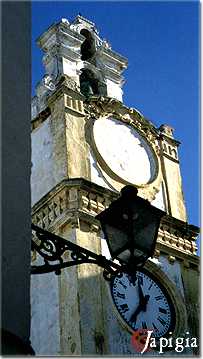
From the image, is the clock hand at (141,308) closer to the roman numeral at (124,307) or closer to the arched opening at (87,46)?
the roman numeral at (124,307)

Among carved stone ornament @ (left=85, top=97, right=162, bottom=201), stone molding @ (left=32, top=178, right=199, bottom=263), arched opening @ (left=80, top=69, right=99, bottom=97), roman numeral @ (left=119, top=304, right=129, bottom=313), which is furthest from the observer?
arched opening @ (left=80, top=69, right=99, bottom=97)

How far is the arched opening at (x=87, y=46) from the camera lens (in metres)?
19.7

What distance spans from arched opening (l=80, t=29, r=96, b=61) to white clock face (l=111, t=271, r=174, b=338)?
667 cm

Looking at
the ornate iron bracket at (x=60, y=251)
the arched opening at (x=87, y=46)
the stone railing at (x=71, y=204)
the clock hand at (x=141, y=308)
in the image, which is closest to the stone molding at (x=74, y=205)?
the stone railing at (x=71, y=204)

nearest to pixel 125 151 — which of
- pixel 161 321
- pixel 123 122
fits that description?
pixel 123 122

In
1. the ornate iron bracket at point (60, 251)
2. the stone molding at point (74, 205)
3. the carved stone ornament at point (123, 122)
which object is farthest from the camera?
the carved stone ornament at point (123, 122)

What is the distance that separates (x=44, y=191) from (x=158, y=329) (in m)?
3.39

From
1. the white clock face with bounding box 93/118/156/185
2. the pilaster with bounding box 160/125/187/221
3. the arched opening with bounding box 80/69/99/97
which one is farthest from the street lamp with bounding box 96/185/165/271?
the arched opening with bounding box 80/69/99/97

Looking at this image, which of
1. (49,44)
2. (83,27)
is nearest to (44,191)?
(49,44)

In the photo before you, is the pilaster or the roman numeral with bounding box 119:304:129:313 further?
the pilaster

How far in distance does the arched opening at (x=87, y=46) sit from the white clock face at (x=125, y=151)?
2.74 metres

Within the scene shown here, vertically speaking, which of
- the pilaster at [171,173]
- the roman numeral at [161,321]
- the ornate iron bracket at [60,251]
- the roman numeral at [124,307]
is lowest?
the ornate iron bracket at [60,251]

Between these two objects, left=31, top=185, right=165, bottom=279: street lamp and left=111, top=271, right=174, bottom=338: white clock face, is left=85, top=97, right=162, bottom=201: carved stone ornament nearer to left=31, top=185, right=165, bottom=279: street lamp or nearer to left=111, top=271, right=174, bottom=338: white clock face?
left=111, top=271, right=174, bottom=338: white clock face

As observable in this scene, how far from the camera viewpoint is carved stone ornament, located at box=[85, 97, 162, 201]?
53.7 ft
